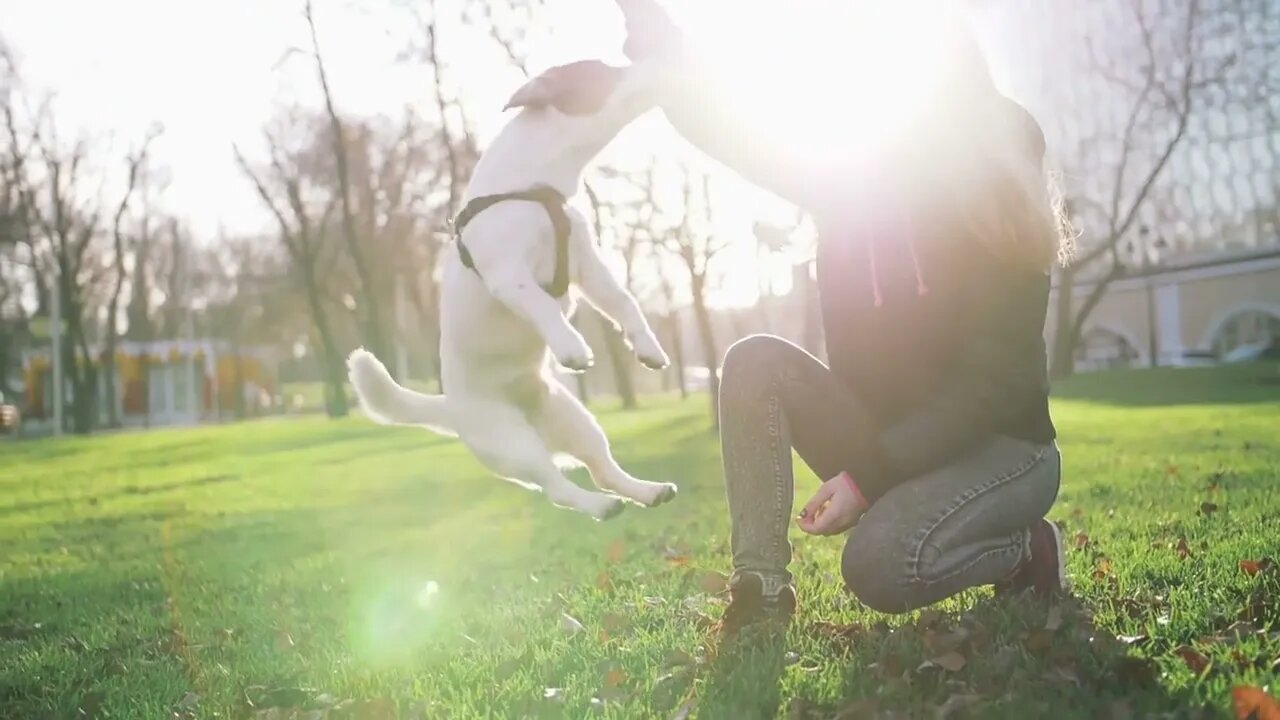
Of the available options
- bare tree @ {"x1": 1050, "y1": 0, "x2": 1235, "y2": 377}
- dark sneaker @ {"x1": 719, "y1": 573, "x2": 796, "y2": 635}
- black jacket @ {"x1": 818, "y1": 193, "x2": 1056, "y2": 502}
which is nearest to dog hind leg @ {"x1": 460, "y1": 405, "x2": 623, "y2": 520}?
dark sneaker @ {"x1": 719, "y1": 573, "x2": 796, "y2": 635}

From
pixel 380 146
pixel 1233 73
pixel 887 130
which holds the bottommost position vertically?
pixel 887 130

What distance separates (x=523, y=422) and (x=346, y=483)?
7.47 meters

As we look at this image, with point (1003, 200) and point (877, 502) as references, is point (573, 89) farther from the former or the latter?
point (877, 502)

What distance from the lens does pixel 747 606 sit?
9.11ft

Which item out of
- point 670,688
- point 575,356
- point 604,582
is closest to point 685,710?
point 670,688

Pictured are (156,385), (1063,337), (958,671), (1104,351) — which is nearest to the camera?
(958,671)

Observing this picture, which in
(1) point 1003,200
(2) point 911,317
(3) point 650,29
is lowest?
(2) point 911,317

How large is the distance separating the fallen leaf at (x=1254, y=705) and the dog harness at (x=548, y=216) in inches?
62.9

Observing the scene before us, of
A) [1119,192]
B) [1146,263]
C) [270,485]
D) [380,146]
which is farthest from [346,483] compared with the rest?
[1146,263]

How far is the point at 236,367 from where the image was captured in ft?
129

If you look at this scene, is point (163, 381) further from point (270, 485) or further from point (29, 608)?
point (29, 608)

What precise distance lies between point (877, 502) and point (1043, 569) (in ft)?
2.09

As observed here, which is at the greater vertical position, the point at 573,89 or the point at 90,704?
the point at 573,89

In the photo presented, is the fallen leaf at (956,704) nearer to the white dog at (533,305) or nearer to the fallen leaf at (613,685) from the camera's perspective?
the fallen leaf at (613,685)
